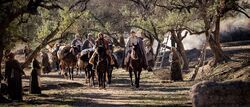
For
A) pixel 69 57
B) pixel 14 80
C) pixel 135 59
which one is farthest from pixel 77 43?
pixel 14 80

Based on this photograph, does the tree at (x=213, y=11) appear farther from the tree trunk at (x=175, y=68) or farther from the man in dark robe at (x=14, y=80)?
the man in dark robe at (x=14, y=80)

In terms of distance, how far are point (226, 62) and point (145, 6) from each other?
51.2 feet

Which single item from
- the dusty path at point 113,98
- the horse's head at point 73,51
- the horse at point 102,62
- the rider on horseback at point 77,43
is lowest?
the dusty path at point 113,98

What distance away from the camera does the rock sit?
1316 cm

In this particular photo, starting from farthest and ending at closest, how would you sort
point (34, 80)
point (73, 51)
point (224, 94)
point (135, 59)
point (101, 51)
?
point (73, 51), point (135, 59), point (101, 51), point (34, 80), point (224, 94)

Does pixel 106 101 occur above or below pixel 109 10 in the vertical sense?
below

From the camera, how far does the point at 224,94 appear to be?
13.2m

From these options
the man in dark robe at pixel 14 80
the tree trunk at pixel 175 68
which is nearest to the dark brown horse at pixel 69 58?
the tree trunk at pixel 175 68

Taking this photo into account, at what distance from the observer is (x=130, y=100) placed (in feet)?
63.4

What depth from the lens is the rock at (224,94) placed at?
13164 millimetres

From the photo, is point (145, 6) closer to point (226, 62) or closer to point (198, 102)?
point (226, 62)

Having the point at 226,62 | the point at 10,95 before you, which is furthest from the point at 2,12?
the point at 226,62

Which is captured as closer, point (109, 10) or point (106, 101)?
point (106, 101)

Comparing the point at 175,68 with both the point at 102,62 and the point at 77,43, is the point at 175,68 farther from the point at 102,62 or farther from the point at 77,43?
the point at 77,43
